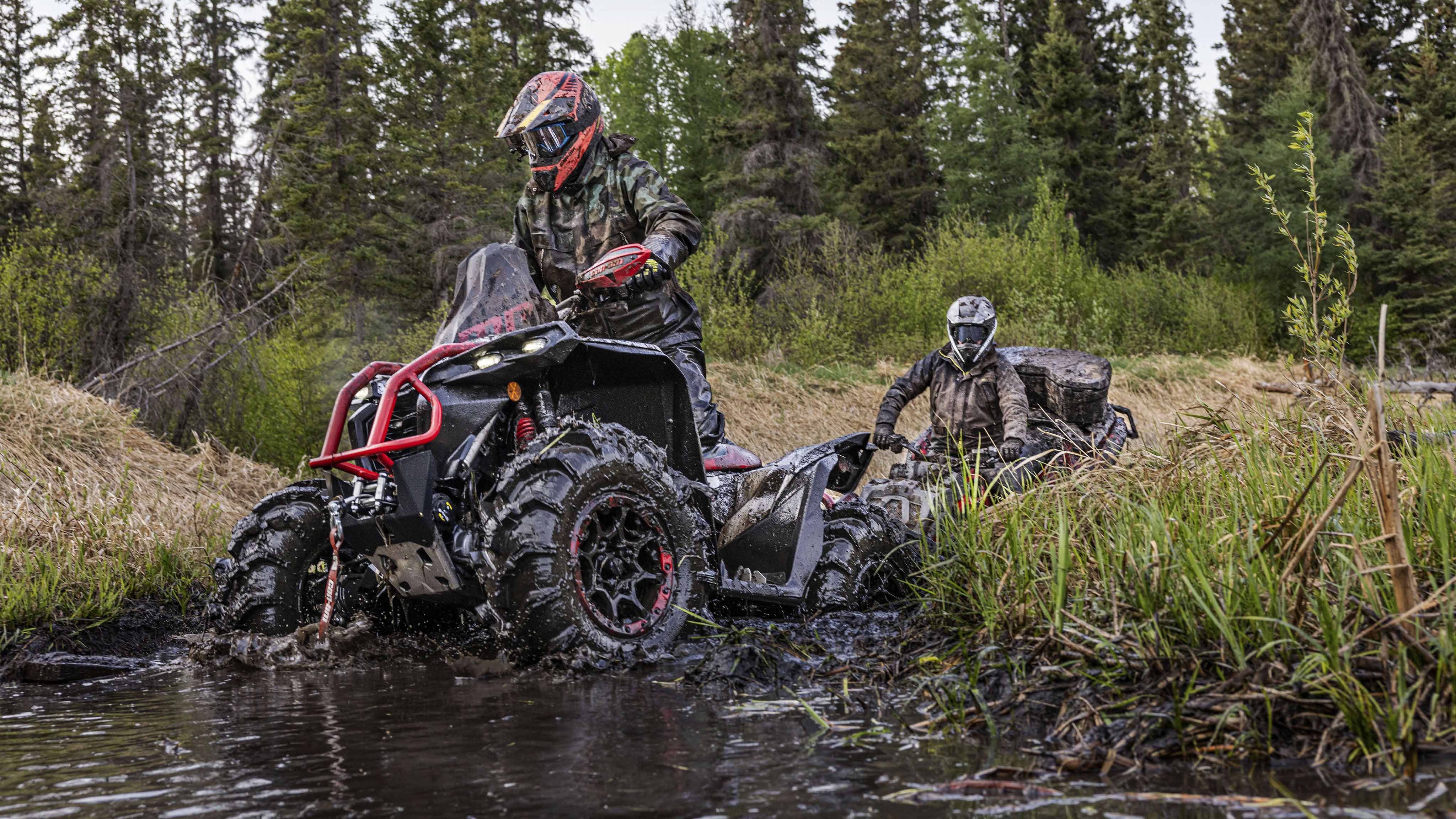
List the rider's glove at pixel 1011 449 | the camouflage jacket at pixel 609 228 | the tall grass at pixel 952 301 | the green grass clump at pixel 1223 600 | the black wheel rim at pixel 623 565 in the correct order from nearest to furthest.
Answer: the green grass clump at pixel 1223 600, the black wheel rim at pixel 623 565, the camouflage jacket at pixel 609 228, the rider's glove at pixel 1011 449, the tall grass at pixel 952 301

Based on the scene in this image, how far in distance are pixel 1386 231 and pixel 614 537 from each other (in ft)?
128

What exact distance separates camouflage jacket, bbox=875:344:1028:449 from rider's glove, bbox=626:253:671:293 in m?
4.00

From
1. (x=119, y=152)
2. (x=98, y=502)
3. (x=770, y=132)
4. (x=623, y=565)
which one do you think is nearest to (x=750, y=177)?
(x=770, y=132)

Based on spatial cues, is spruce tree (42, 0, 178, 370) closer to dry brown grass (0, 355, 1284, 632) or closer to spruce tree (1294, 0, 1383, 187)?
dry brown grass (0, 355, 1284, 632)

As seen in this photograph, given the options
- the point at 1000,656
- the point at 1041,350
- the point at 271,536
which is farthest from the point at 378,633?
the point at 1041,350

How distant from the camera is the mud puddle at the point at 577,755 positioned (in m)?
2.82

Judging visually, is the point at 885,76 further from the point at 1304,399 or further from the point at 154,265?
the point at 1304,399

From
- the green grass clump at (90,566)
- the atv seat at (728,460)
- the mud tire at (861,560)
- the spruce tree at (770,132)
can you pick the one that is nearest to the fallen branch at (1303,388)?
the mud tire at (861,560)

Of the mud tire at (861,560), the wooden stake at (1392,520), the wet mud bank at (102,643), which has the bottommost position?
the wet mud bank at (102,643)

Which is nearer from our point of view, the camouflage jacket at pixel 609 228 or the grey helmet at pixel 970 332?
the camouflage jacket at pixel 609 228

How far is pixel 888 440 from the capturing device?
8984 mm

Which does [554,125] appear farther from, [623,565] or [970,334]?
[970,334]

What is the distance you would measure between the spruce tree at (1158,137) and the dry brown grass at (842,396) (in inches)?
802

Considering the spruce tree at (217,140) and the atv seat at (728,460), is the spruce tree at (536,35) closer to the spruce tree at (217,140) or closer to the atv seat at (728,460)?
the spruce tree at (217,140)
